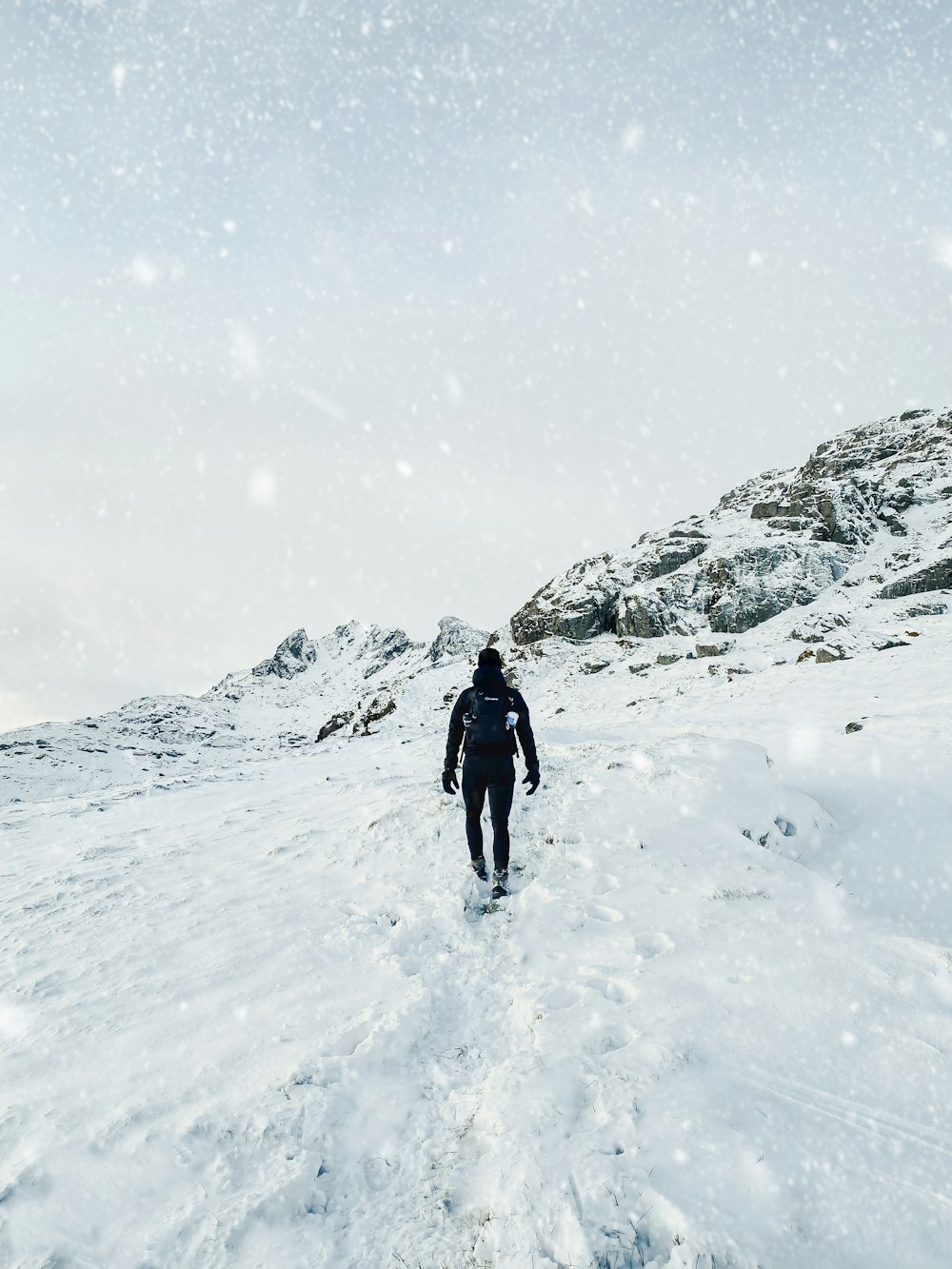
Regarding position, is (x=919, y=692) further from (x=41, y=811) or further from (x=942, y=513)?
(x=942, y=513)

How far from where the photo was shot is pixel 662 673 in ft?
100

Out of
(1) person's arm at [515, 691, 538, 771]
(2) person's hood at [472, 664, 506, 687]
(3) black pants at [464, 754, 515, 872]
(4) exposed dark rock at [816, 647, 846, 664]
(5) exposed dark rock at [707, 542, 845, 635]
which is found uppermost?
(5) exposed dark rock at [707, 542, 845, 635]

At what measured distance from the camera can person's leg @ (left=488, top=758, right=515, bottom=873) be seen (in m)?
6.19

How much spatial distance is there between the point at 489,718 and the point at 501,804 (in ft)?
3.09

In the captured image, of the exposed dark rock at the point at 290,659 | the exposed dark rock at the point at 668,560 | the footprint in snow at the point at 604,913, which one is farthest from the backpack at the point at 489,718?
the exposed dark rock at the point at 290,659

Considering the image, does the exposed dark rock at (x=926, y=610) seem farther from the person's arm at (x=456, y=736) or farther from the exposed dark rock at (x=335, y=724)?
the exposed dark rock at (x=335, y=724)

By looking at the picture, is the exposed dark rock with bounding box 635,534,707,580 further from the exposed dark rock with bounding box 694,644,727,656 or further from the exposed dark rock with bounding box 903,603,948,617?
the exposed dark rock with bounding box 903,603,948,617

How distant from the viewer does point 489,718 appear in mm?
6543

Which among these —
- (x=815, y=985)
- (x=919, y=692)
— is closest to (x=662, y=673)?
(x=919, y=692)

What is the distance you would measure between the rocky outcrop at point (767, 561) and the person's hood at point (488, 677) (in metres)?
31.9

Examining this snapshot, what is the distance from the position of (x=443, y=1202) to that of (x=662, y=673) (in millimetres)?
29659

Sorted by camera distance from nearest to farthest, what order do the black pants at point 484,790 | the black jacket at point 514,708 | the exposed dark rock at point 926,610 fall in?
the black pants at point 484,790
the black jacket at point 514,708
the exposed dark rock at point 926,610

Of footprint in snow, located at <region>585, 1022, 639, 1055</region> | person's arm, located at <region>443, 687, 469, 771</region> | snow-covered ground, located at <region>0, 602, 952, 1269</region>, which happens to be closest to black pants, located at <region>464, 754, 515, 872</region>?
person's arm, located at <region>443, 687, 469, 771</region>

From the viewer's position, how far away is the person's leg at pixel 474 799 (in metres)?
6.36
